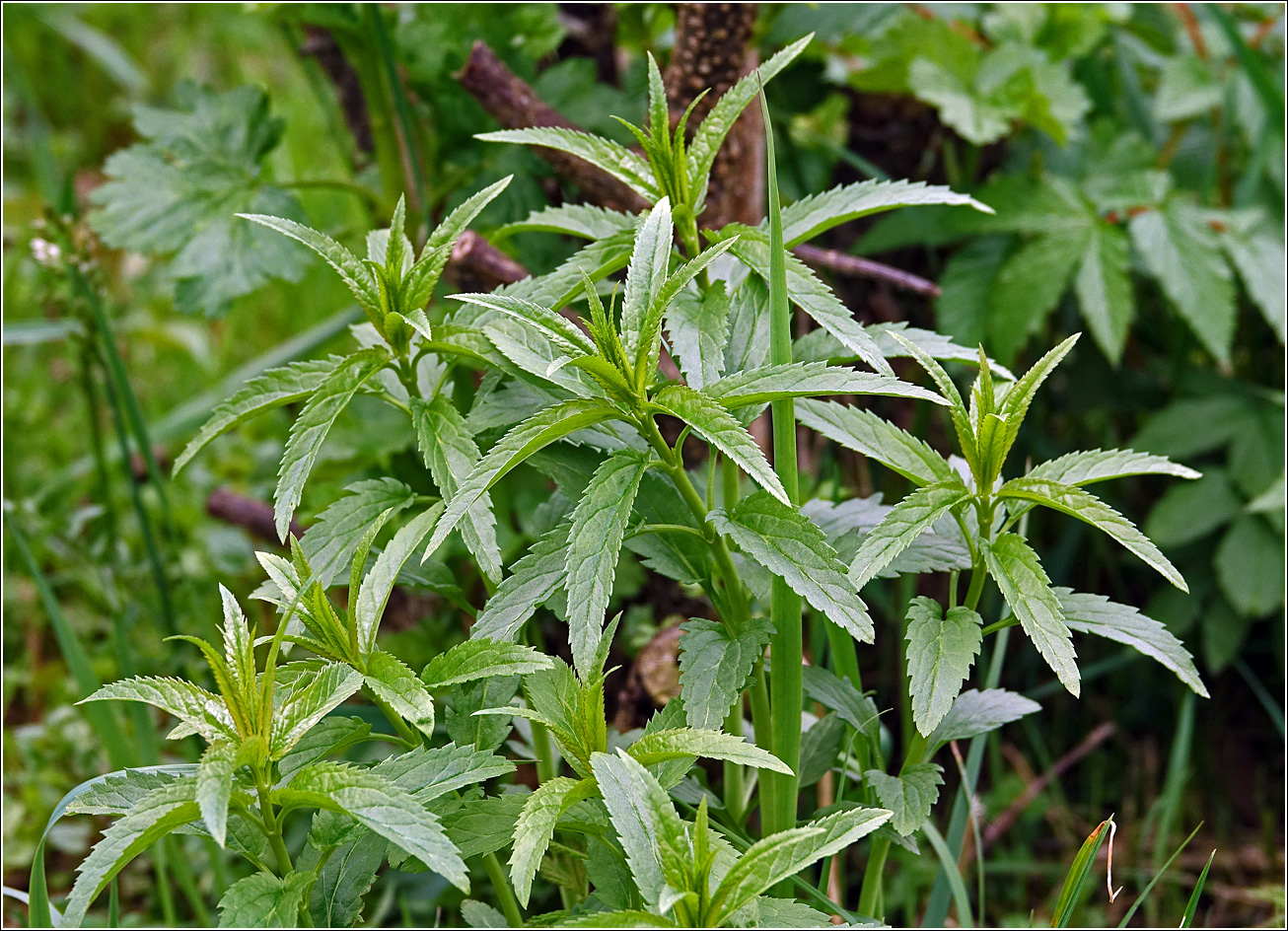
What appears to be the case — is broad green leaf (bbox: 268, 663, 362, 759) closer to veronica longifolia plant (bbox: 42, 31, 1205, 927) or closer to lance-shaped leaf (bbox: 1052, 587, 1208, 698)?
veronica longifolia plant (bbox: 42, 31, 1205, 927)

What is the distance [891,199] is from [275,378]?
0.67 meters

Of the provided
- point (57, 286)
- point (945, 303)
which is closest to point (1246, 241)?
point (945, 303)

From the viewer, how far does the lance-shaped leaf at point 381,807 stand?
2.80 ft

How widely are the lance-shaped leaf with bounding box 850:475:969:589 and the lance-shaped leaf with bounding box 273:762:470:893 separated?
405mm

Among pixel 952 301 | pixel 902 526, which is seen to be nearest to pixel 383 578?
pixel 902 526

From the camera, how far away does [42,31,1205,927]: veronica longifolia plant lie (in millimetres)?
936

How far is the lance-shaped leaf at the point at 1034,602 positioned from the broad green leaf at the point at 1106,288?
0.95 meters

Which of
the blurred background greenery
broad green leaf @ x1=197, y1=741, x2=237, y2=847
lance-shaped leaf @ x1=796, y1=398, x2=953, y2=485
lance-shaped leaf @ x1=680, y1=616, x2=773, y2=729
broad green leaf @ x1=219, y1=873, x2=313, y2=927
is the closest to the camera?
broad green leaf @ x1=197, y1=741, x2=237, y2=847

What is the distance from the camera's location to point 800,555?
1013 millimetres

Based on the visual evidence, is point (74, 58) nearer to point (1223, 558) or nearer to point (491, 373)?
point (491, 373)

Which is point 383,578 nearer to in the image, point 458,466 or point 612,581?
point 458,466

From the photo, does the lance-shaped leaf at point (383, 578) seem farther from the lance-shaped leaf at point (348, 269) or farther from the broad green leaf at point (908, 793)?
the broad green leaf at point (908, 793)

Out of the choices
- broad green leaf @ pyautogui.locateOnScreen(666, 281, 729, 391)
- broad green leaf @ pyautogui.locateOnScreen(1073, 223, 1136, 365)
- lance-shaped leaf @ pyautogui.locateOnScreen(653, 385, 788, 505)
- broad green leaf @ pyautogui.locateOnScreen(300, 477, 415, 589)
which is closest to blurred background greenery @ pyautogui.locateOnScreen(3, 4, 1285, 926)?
broad green leaf @ pyautogui.locateOnScreen(1073, 223, 1136, 365)

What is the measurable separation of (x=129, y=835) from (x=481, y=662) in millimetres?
310
